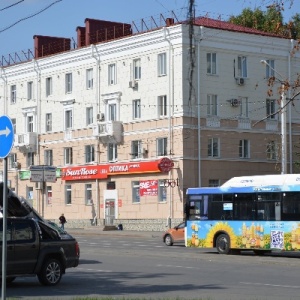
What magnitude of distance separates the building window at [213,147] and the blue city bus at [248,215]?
25.8 m

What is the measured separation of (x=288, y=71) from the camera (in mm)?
66000

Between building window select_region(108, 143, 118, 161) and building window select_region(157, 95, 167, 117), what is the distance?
574cm

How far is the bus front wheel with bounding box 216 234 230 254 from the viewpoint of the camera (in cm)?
3472

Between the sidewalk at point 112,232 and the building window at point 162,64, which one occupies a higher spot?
the building window at point 162,64

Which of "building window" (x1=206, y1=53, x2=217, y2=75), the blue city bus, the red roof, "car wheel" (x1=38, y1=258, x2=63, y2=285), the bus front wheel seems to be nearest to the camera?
"car wheel" (x1=38, y1=258, x2=63, y2=285)

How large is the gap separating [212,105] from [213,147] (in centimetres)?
296

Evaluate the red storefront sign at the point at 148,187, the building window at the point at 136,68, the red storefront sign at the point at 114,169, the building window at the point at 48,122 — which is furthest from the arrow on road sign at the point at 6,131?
the building window at the point at 48,122

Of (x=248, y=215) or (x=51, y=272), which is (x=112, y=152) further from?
(x=51, y=272)

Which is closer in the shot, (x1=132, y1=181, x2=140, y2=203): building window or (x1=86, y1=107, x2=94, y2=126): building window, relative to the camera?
(x1=132, y1=181, x2=140, y2=203): building window

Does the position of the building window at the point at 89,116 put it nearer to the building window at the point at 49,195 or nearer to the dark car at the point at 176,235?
the building window at the point at 49,195

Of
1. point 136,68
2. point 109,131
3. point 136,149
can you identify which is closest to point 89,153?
point 109,131

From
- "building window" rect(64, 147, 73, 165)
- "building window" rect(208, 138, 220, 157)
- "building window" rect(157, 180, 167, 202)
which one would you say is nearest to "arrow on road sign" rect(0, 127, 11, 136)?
"building window" rect(157, 180, 167, 202)

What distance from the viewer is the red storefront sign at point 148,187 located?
205ft

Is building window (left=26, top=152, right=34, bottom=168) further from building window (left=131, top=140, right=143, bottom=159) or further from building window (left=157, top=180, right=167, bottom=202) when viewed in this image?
building window (left=157, top=180, right=167, bottom=202)
